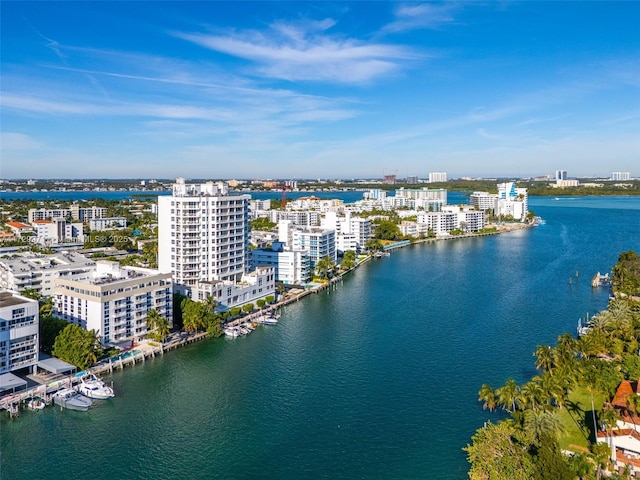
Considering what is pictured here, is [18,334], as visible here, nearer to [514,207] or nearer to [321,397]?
[321,397]

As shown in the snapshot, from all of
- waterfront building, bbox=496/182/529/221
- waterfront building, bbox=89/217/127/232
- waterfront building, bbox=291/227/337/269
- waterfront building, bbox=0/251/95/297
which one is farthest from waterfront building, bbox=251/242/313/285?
waterfront building, bbox=496/182/529/221

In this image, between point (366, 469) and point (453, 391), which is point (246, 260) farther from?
point (366, 469)

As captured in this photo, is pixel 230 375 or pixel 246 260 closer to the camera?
pixel 230 375

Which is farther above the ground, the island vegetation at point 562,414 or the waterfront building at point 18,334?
the waterfront building at point 18,334

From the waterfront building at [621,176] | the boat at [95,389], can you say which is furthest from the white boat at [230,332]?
the waterfront building at [621,176]

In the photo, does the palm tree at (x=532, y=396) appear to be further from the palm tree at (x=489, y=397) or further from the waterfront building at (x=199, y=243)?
the waterfront building at (x=199, y=243)

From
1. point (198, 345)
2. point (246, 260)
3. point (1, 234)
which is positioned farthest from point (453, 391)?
point (1, 234)

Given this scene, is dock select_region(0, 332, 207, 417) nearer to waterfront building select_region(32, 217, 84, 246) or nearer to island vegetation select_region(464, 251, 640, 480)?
island vegetation select_region(464, 251, 640, 480)
